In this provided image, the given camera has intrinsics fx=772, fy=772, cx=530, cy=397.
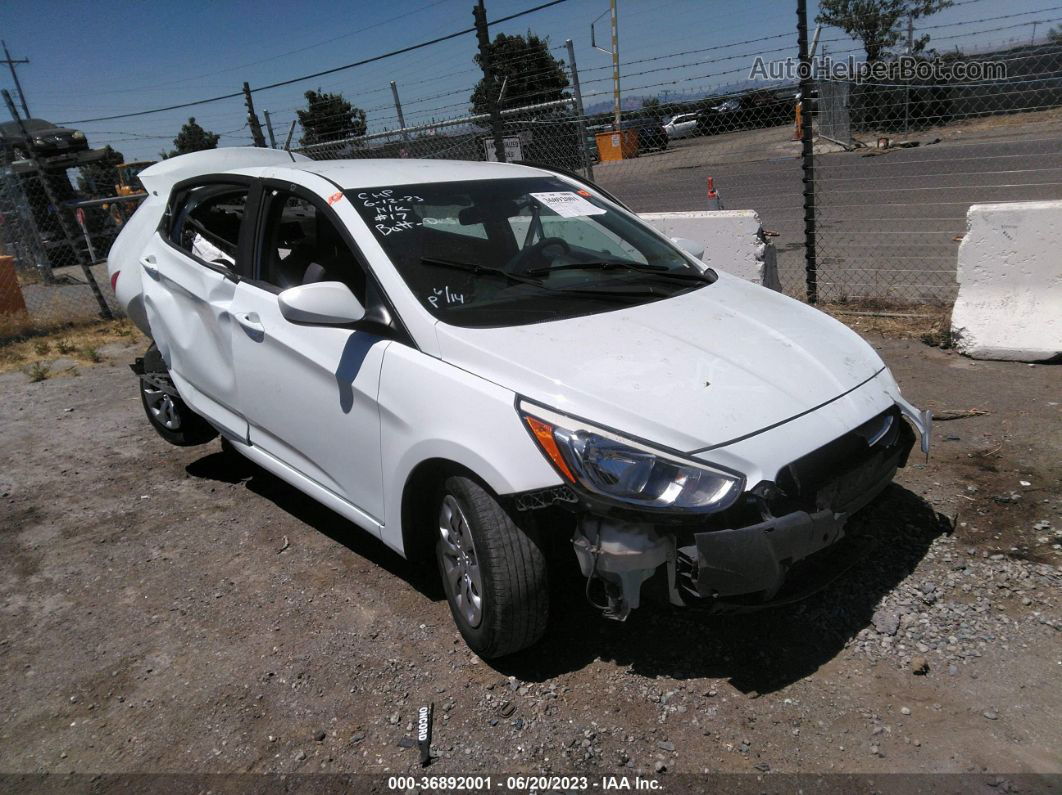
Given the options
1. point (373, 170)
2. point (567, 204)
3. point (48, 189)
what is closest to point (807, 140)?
point (567, 204)

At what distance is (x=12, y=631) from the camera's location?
139 inches

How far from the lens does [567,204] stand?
12.9 ft

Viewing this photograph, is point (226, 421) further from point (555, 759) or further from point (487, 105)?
point (487, 105)

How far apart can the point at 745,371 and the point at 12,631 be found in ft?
11.2

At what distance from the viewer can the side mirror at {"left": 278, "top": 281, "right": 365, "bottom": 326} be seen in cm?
298

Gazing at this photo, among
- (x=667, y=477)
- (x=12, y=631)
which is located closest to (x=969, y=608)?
(x=667, y=477)

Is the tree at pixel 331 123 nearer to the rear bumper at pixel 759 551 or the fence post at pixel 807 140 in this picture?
the fence post at pixel 807 140

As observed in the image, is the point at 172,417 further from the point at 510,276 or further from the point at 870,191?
the point at 870,191

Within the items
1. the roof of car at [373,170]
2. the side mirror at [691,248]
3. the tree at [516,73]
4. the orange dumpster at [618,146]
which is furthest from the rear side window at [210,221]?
the orange dumpster at [618,146]

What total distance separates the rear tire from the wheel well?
2.50 meters

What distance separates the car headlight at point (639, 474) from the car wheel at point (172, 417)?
3401 millimetres

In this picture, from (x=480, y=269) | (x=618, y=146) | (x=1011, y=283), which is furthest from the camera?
(x=618, y=146)

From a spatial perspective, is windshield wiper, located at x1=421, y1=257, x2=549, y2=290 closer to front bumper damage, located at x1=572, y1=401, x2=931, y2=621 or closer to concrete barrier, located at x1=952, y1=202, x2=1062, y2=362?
front bumper damage, located at x1=572, y1=401, x2=931, y2=621

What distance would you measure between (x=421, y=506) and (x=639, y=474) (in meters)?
0.99
